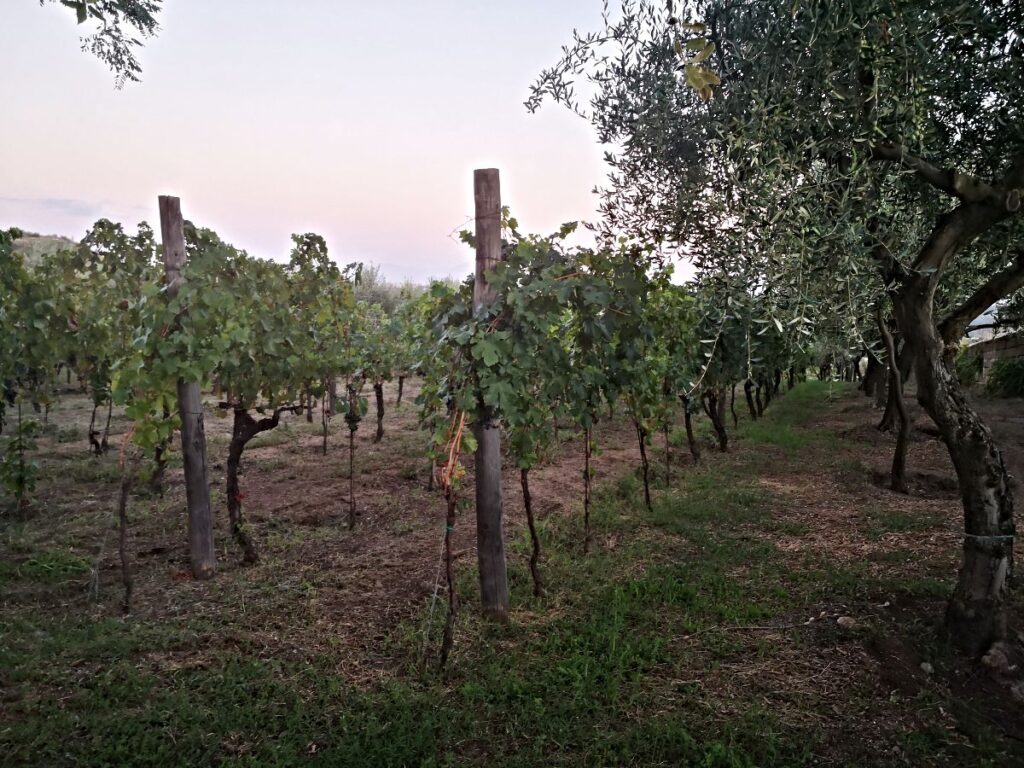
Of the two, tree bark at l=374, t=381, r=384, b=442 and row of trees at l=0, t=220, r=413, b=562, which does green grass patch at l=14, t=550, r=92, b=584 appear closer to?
row of trees at l=0, t=220, r=413, b=562

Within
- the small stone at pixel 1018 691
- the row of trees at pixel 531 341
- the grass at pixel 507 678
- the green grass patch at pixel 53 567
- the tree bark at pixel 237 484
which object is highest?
the row of trees at pixel 531 341

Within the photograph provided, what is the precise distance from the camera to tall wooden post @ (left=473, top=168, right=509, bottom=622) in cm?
475

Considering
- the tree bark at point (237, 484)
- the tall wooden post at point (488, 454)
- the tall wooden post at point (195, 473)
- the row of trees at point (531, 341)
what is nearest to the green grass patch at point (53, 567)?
the tall wooden post at point (195, 473)

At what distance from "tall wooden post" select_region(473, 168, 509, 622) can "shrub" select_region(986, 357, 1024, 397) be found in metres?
18.7

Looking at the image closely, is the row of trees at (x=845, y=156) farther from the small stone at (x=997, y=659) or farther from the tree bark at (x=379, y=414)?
the tree bark at (x=379, y=414)

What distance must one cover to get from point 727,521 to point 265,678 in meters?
5.41

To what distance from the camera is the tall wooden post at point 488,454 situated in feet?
15.6

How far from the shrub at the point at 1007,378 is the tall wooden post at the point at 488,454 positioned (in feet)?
61.4

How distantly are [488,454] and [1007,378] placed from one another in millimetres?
19118

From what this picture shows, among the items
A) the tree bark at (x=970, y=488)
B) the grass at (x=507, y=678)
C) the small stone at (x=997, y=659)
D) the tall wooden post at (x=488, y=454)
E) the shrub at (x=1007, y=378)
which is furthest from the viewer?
the shrub at (x=1007, y=378)

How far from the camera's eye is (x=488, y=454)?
15.9 feet

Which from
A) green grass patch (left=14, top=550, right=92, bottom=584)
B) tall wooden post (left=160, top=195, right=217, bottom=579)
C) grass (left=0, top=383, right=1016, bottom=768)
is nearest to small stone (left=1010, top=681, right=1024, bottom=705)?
grass (left=0, top=383, right=1016, bottom=768)

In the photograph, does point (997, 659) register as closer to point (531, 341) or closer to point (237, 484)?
point (531, 341)

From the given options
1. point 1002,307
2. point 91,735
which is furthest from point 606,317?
point 1002,307
